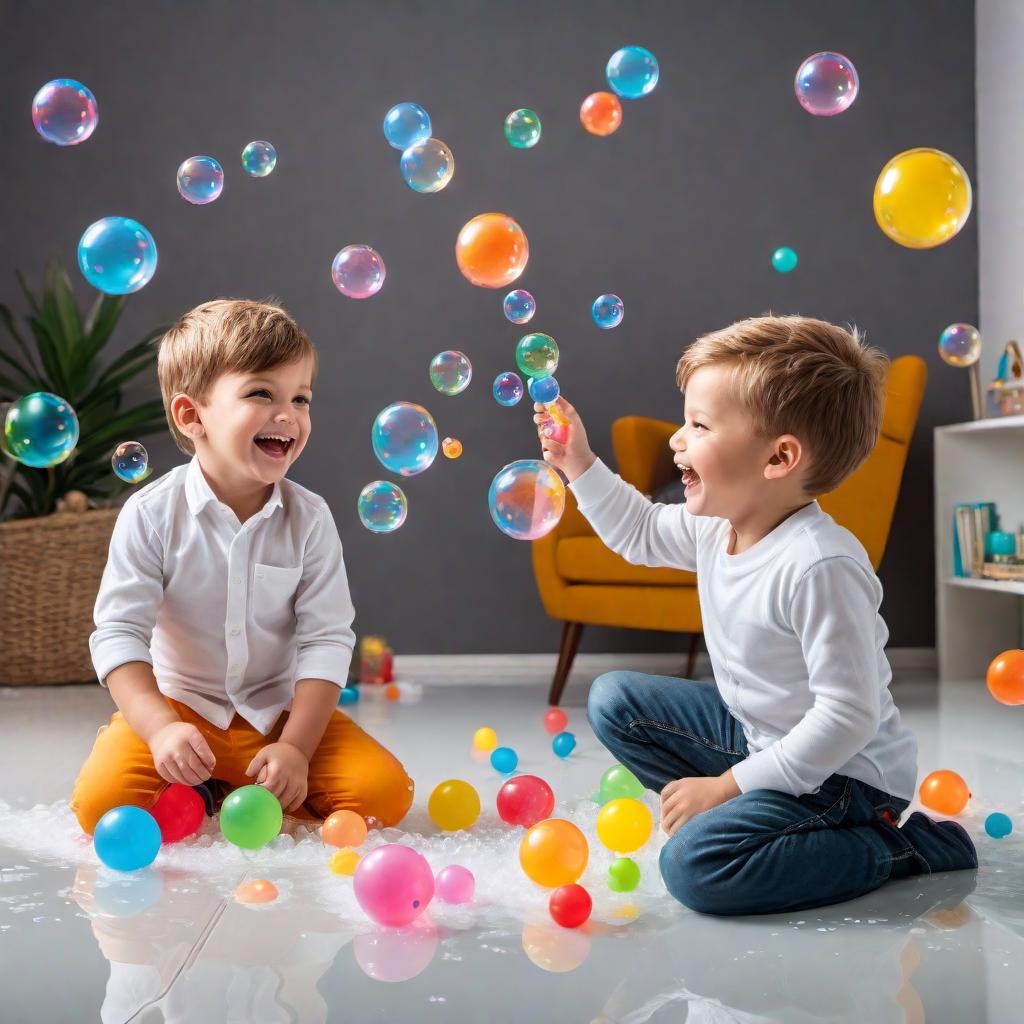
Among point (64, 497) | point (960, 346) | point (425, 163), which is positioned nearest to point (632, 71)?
point (425, 163)

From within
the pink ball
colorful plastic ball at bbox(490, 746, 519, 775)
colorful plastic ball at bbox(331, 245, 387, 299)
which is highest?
colorful plastic ball at bbox(331, 245, 387, 299)

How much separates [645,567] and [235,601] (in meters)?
1.47

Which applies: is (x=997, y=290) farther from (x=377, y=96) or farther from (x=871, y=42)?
(x=377, y=96)

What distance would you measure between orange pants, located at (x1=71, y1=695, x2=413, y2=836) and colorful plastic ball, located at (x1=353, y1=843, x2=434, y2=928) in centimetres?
38

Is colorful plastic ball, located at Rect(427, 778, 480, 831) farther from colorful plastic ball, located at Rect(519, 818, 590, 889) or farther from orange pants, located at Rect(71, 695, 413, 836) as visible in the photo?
colorful plastic ball, located at Rect(519, 818, 590, 889)

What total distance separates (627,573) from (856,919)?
167 centimetres

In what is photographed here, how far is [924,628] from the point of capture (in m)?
3.59

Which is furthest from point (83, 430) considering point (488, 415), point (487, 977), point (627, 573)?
point (487, 977)

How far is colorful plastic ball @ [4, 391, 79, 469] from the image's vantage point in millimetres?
1620

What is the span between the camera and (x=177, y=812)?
1.43m

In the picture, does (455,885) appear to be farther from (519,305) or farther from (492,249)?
(519,305)

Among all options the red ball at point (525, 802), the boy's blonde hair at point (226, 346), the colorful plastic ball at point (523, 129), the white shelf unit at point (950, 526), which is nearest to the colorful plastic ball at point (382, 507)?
the boy's blonde hair at point (226, 346)

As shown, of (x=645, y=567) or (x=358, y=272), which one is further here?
(x=645, y=567)

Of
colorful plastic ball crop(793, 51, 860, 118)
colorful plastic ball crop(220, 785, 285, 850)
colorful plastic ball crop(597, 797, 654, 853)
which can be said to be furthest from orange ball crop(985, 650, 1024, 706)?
colorful plastic ball crop(793, 51, 860, 118)
